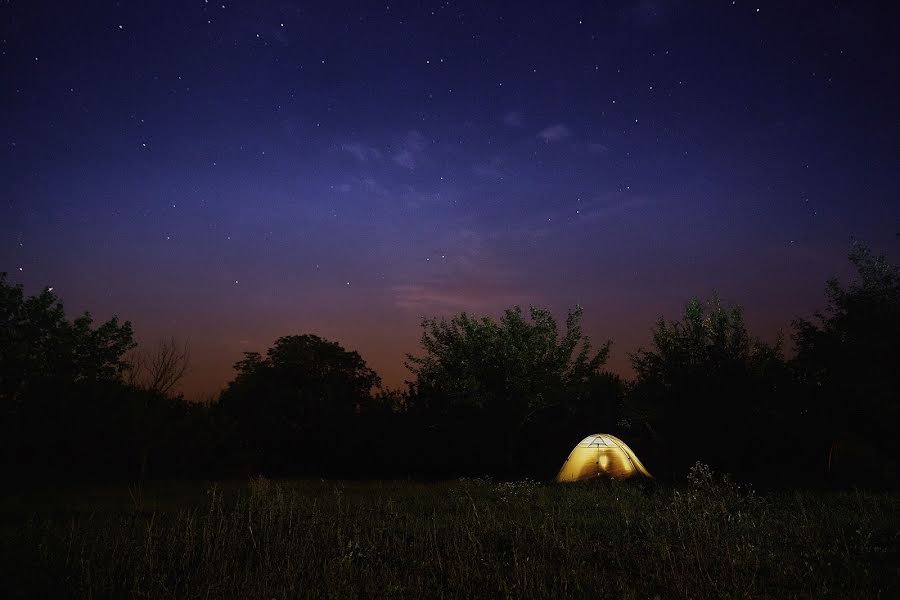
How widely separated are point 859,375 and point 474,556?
67.5 ft

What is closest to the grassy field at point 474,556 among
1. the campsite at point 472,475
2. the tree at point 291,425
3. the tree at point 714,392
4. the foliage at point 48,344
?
the campsite at point 472,475

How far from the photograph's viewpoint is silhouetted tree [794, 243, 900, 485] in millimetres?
18031

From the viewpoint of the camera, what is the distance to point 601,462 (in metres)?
20.9

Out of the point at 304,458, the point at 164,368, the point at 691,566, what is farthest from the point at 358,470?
the point at 691,566

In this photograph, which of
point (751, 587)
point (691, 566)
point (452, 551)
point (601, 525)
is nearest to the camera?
point (751, 587)

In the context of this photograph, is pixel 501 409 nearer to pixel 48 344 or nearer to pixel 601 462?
pixel 601 462

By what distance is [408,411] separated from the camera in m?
31.6

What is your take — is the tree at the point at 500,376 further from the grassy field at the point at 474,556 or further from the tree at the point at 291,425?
the grassy field at the point at 474,556

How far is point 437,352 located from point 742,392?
14.7 metres

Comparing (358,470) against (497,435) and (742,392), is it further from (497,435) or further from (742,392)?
(742,392)

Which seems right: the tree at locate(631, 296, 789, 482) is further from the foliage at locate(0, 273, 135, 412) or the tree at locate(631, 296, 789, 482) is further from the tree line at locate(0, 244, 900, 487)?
the foliage at locate(0, 273, 135, 412)

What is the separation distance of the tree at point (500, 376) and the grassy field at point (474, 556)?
50.6 ft

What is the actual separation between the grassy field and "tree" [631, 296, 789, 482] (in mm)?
11540

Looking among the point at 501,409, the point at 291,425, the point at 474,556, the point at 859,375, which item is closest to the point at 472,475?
the point at 501,409
